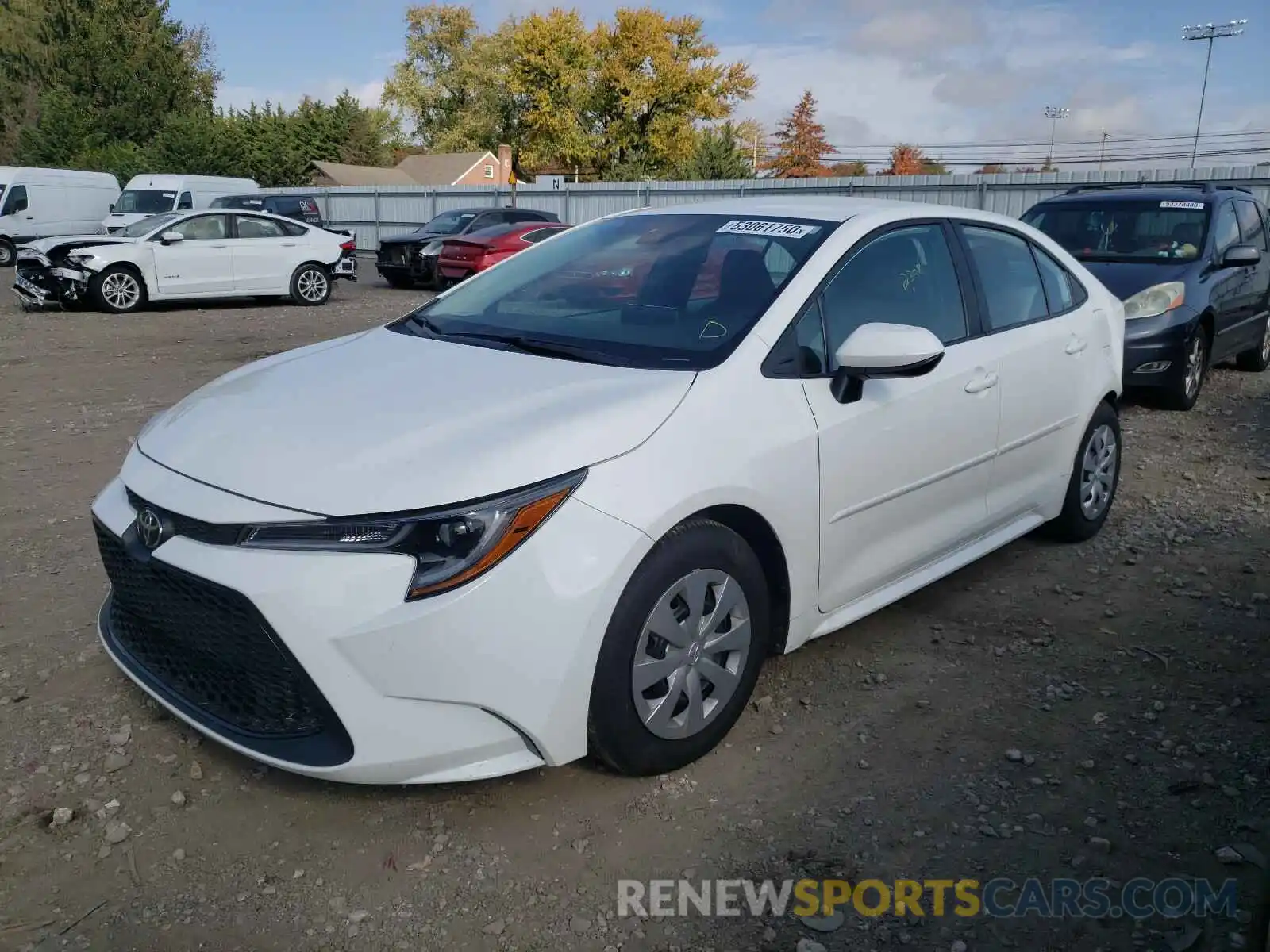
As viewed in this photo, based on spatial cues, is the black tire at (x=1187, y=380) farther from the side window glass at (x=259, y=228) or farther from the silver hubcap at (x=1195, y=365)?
the side window glass at (x=259, y=228)

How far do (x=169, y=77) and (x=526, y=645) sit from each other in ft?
179

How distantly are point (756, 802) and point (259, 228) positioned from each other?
15.2 m

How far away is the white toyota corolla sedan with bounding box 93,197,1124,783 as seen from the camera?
8.38 feet

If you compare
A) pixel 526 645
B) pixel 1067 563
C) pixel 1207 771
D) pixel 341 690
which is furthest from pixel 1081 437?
pixel 341 690

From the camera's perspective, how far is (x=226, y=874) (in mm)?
2650

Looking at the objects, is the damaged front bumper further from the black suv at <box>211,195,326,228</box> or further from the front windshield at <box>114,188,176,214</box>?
the front windshield at <box>114,188,176,214</box>

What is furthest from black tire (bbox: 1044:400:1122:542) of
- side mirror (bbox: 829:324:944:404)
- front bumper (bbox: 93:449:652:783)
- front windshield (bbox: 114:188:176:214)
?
front windshield (bbox: 114:188:176:214)

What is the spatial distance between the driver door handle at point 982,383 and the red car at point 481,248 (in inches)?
538

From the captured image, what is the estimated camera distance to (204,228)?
1551 cm

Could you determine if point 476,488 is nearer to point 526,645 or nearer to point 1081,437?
point 526,645

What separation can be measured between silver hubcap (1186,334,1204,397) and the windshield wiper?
6652mm

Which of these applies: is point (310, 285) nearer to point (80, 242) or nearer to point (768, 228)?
point (80, 242)

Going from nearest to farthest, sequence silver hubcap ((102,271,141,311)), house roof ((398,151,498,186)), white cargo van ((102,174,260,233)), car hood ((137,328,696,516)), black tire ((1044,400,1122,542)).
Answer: car hood ((137,328,696,516))
black tire ((1044,400,1122,542))
silver hubcap ((102,271,141,311))
white cargo van ((102,174,260,233))
house roof ((398,151,498,186))

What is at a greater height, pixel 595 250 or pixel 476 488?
pixel 595 250
